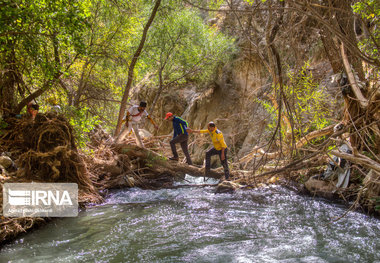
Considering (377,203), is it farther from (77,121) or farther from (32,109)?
(32,109)

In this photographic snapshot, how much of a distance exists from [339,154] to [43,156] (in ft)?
20.1

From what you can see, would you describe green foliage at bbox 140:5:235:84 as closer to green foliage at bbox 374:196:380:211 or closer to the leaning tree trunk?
the leaning tree trunk

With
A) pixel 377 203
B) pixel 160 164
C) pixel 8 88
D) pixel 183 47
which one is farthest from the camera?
pixel 183 47

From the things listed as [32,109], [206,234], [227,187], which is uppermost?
[32,109]

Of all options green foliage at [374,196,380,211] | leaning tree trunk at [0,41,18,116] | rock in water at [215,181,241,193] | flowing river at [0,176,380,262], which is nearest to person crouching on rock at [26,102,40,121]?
leaning tree trunk at [0,41,18,116]

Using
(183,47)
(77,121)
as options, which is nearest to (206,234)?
(77,121)

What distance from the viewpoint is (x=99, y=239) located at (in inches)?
196

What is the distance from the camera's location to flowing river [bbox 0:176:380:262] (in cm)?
428

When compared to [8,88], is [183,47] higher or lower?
higher

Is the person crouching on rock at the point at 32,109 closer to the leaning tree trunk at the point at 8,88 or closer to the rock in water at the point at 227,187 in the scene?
the leaning tree trunk at the point at 8,88

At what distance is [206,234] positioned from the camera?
205 inches

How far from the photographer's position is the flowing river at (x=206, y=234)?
14.0 feet

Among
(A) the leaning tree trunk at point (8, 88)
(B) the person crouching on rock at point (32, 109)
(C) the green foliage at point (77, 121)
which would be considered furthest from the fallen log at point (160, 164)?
(A) the leaning tree trunk at point (8, 88)

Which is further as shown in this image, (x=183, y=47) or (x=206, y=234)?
(x=183, y=47)
